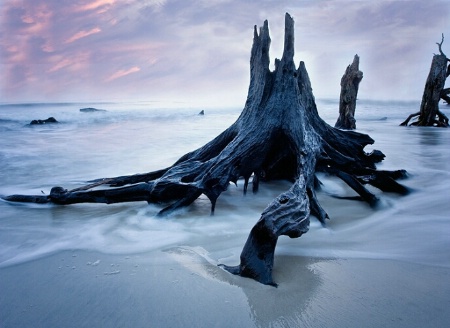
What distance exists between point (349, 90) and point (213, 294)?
393 inches

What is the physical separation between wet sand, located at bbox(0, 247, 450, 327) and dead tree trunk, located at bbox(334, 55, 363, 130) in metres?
9.18

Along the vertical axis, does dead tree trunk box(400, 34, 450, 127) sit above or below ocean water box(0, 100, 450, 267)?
above

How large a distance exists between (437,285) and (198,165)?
2353 millimetres

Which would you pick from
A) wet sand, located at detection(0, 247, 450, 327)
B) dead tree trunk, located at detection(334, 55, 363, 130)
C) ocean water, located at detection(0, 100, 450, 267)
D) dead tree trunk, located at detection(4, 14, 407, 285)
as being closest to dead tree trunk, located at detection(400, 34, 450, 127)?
dead tree trunk, located at detection(334, 55, 363, 130)

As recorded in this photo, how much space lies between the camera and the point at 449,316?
163cm

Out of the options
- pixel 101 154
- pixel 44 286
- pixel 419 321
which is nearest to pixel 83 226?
pixel 44 286

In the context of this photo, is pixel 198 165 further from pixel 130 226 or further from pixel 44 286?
pixel 44 286

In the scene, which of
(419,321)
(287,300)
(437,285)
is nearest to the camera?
(419,321)

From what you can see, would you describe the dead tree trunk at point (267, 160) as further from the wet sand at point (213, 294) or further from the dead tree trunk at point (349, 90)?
the dead tree trunk at point (349, 90)

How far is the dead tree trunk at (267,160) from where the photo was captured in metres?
3.16

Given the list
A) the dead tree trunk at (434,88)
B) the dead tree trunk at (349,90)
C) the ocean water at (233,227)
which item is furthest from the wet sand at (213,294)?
the dead tree trunk at (434,88)

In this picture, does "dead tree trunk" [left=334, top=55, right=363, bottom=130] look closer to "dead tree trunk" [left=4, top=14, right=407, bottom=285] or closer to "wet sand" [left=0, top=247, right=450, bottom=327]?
"dead tree trunk" [left=4, top=14, right=407, bottom=285]

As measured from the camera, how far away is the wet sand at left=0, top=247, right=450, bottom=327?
5.42 ft

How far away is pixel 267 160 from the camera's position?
410 centimetres
